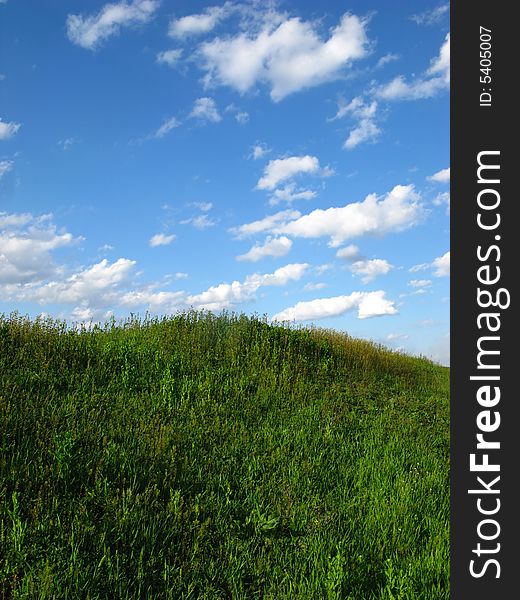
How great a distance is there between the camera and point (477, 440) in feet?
11.4

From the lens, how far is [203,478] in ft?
20.2

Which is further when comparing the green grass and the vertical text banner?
the green grass

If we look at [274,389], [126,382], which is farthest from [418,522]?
[126,382]

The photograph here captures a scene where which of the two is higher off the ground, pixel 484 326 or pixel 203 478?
pixel 484 326

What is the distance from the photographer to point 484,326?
3.54 metres

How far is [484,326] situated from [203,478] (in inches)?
155

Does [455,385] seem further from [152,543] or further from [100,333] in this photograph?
[100,333]

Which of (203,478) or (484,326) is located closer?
(484,326)

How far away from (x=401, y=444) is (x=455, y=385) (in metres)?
5.36

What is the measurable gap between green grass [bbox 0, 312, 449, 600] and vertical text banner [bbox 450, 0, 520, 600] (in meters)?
1.05

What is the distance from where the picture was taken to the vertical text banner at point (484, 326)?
3393mm

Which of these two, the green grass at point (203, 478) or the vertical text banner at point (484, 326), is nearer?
the vertical text banner at point (484, 326)

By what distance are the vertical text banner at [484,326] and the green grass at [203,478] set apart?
3.45ft

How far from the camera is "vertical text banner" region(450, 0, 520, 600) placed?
339 cm
